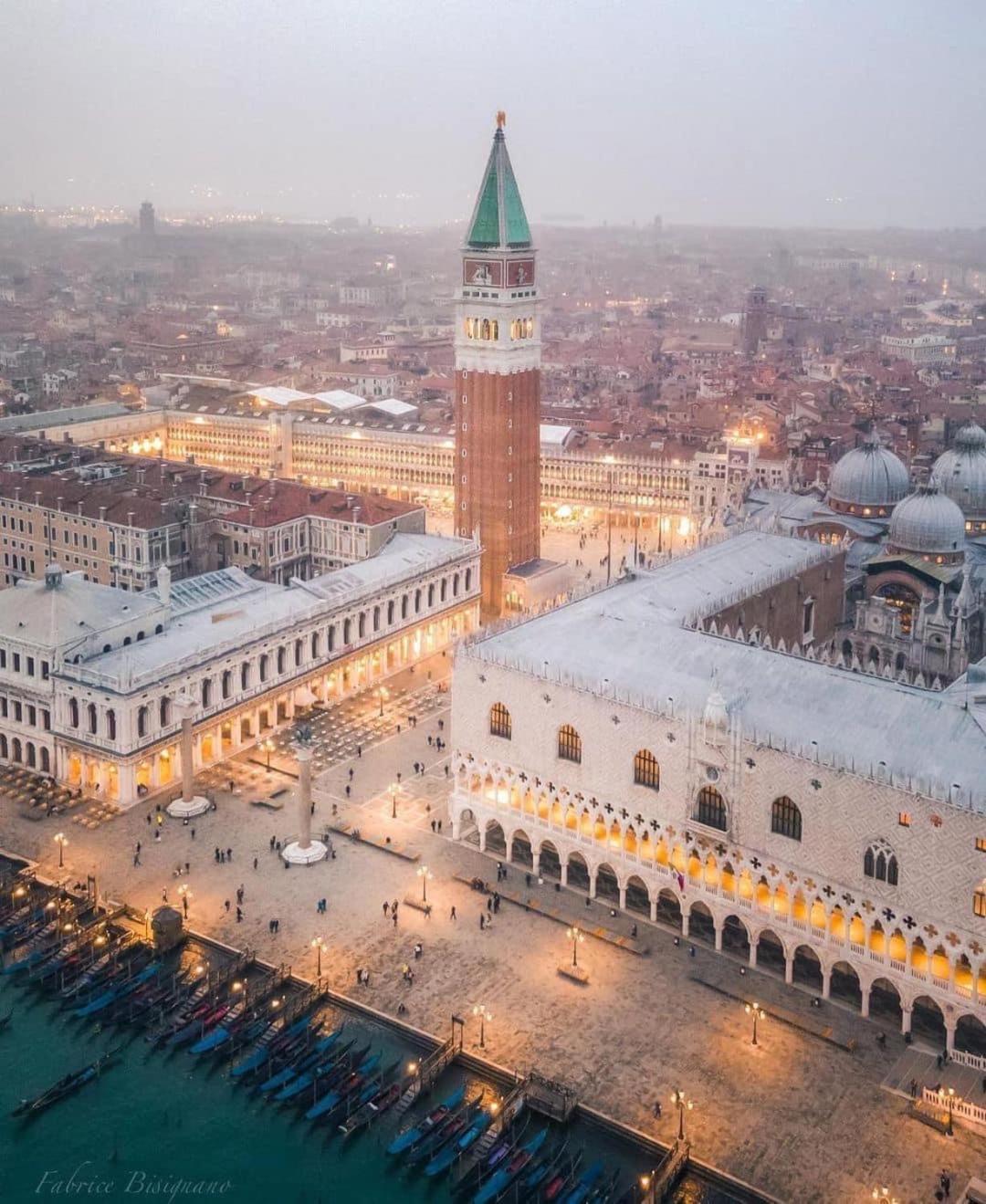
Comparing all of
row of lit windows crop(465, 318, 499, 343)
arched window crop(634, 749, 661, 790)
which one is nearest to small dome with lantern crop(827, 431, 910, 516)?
row of lit windows crop(465, 318, 499, 343)

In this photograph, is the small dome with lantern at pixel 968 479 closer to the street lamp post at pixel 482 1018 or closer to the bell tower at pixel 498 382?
the bell tower at pixel 498 382

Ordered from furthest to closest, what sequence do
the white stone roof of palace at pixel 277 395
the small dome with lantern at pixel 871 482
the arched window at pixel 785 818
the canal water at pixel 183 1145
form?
the white stone roof of palace at pixel 277 395, the small dome with lantern at pixel 871 482, the arched window at pixel 785 818, the canal water at pixel 183 1145

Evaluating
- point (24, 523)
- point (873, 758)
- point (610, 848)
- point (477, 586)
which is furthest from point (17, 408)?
point (873, 758)

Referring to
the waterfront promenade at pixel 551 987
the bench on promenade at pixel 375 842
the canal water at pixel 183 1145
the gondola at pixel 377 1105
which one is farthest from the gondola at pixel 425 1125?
the bench on promenade at pixel 375 842

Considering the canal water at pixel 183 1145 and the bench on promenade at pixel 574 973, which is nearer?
the canal water at pixel 183 1145

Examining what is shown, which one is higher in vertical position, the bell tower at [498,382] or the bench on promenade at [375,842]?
the bell tower at [498,382]

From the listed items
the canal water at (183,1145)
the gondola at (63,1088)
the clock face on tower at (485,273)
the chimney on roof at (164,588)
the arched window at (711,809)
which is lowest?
the canal water at (183,1145)

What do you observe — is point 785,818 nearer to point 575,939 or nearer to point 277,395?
point 575,939
